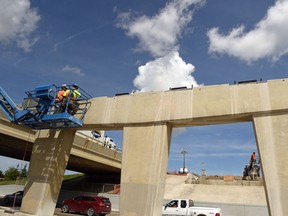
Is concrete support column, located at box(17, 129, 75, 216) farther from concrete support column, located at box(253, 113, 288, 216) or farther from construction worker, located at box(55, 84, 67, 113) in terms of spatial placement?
concrete support column, located at box(253, 113, 288, 216)

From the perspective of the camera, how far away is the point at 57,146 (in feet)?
44.5

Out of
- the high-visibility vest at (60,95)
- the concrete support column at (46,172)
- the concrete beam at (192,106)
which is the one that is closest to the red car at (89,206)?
the concrete support column at (46,172)

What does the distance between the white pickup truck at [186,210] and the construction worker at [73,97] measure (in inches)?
426

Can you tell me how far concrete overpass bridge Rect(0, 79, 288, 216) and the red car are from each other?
988 cm

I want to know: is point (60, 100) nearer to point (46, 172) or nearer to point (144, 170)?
point (46, 172)

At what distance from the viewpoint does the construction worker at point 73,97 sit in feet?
43.4

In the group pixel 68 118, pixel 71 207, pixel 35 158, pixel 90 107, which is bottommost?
pixel 71 207

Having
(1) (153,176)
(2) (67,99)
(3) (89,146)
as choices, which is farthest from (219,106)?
(3) (89,146)

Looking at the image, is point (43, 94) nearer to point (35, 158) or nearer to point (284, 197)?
point (35, 158)

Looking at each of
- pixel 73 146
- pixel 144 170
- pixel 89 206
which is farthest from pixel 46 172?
pixel 73 146

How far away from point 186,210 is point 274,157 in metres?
11.4

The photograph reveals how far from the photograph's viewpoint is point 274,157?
9219mm

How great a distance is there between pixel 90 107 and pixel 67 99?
3.89ft

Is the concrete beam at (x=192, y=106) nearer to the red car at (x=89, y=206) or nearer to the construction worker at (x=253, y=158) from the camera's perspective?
the red car at (x=89, y=206)
